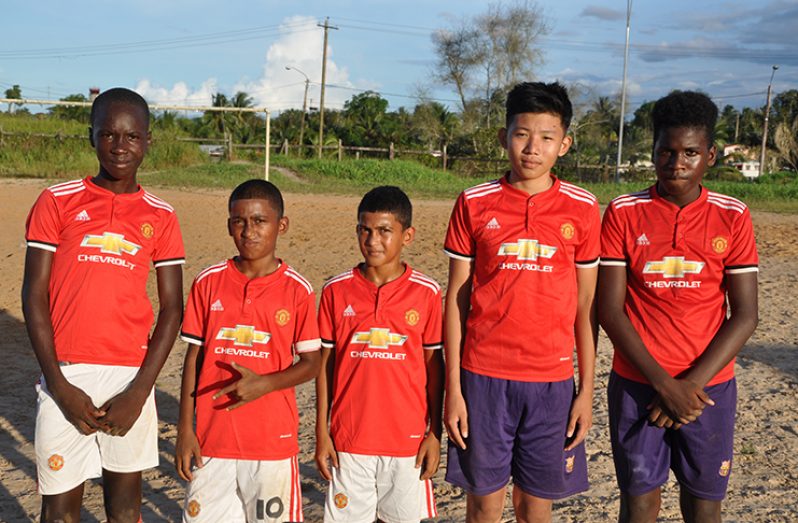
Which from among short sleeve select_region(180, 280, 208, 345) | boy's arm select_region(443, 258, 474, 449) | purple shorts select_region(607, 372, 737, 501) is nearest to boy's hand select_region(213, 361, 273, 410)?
short sleeve select_region(180, 280, 208, 345)

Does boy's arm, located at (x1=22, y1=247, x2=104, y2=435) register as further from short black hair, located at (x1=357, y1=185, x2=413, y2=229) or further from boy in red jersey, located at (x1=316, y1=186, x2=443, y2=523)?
short black hair, located at (x1=357, y1=185, x2=413, y2=229)

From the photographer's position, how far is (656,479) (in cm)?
277

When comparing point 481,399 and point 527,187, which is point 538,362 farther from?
point 527,187

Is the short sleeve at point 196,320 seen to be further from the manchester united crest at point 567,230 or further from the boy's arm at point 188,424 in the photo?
the manchester united crest at point 567,230

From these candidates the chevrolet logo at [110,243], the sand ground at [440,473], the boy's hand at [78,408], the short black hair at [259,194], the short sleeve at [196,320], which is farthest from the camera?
the sand ground at [440,473]

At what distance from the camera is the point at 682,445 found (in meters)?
2.79

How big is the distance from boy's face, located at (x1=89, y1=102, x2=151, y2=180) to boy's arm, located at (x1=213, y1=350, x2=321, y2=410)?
870mm

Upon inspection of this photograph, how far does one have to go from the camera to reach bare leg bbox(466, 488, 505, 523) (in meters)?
2.79

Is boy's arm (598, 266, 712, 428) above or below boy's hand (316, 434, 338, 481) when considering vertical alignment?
above

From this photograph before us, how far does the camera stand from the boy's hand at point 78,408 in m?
2.60

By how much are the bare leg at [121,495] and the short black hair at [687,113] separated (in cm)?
244

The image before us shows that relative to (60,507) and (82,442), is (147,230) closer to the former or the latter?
(82,442)

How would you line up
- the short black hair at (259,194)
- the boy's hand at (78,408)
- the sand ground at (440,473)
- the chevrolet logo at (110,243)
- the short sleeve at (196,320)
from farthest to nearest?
1. the sand ground at (440,473)
2. the short black hair at (259,194)
3. the short sleeve at (196,320)
4. the chevrolet logo at (110,243)
5. the boy's hand at (78,408)

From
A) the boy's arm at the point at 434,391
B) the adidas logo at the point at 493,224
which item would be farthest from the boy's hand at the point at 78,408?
the adidas logo at the point at 493,224
